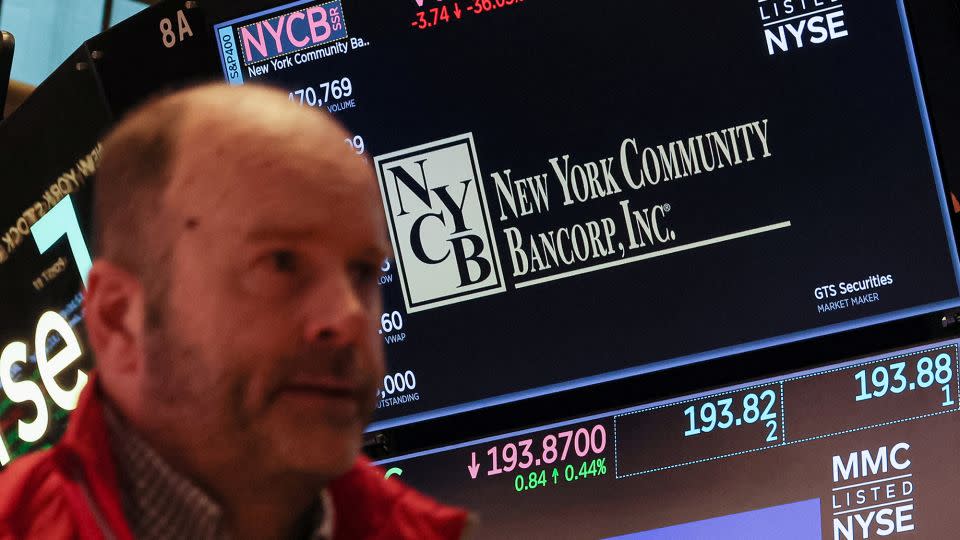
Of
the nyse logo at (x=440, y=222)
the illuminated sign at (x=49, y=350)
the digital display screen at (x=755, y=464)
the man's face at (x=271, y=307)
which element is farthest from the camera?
the illuminated sign at (x=49, y=350)

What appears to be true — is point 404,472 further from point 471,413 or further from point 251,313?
point 251,313

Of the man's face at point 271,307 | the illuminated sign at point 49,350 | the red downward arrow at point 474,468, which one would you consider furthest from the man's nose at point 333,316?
the illuminated sign at point 49,350

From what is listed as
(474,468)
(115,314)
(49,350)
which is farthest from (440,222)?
(115,314)

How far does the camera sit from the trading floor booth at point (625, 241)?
3.30 metres

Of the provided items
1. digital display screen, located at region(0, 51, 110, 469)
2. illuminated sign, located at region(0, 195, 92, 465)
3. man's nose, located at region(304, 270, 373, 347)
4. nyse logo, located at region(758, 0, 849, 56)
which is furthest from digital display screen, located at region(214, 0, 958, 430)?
man's nose, located at region(304, 270, 373, 347)

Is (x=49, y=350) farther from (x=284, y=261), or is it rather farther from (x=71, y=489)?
(x=284, y=261)

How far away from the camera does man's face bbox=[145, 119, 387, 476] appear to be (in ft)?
4.37

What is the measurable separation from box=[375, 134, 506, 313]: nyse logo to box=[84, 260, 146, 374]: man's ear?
2105 millimetres

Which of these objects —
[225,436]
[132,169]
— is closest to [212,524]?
[225,436]

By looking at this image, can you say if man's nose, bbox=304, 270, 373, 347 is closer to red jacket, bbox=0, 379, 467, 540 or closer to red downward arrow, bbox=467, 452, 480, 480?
red jacket, bbox=0, 379, 467, 540

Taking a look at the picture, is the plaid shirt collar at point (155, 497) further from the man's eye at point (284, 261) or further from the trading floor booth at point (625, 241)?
the trading floor booth at point (625, 241)

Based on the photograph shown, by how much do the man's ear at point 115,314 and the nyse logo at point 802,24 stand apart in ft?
7.31

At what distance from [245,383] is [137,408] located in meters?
0.14

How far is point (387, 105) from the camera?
3.58 m
